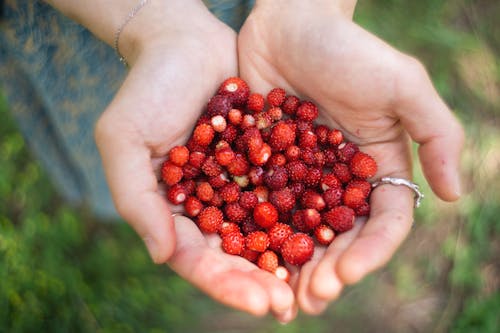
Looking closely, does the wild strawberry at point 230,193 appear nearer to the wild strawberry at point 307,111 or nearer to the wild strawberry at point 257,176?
the wild strawberry at point 257,176

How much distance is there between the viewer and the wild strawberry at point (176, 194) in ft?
7.31

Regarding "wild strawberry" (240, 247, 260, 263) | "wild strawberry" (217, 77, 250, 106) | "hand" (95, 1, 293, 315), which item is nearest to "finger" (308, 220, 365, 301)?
"hand" (95, 1, 293, 315)

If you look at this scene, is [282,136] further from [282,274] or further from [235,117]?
[282,274]

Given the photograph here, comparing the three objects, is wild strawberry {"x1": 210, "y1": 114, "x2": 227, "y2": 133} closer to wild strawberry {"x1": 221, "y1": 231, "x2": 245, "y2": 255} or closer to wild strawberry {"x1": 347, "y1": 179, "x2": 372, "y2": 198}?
wild strawberry {"x1": 221, "y1": 231, "x2": 245, "y2": 255}

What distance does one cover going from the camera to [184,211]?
7.48 ft

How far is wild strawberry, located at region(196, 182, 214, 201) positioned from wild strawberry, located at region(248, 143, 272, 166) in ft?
0.85

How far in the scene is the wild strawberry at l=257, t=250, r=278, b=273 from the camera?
6.72ft

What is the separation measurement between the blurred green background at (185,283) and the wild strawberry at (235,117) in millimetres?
1123

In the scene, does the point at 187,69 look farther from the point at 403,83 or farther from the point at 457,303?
the point at 457,303

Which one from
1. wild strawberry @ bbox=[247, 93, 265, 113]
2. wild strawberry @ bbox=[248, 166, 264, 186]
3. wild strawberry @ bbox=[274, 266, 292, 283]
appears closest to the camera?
wild strawberry @ bbox=[274, 266, 292, 283]

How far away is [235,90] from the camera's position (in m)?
2.52

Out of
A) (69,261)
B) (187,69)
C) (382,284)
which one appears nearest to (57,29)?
(187,69)

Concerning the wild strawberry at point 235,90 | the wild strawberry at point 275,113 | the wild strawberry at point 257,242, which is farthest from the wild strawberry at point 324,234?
the wild strawberry at point 235,90

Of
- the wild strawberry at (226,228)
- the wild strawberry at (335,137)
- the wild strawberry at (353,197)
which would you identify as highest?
the wild strawberry at (335,137)
